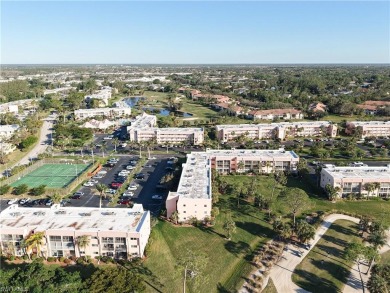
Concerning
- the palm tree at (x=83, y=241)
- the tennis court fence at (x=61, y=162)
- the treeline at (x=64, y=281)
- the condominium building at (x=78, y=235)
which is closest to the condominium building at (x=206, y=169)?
the condominium building at (x=78, y=235)

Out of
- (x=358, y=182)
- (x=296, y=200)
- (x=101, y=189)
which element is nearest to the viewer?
(x=296, y=200)

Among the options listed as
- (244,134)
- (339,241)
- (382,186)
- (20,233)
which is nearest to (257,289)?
(339,241)

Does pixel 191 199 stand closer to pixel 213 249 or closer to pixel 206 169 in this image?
pixel 213 249

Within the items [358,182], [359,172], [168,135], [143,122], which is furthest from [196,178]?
[143,122]

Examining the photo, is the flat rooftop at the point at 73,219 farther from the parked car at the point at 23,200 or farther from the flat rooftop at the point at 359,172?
the flat rooftop at the point at 359,172

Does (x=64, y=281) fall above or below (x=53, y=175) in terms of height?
above

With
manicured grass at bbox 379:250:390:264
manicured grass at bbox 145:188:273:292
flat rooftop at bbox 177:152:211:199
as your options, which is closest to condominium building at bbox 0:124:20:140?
flat rooftop at bbox 177:152:211:199

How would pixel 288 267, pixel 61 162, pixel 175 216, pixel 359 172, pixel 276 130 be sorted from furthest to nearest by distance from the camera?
pixel 276 130, pixel 61 162, pixel 359 172, pixel 175 216, pixel 288 267
